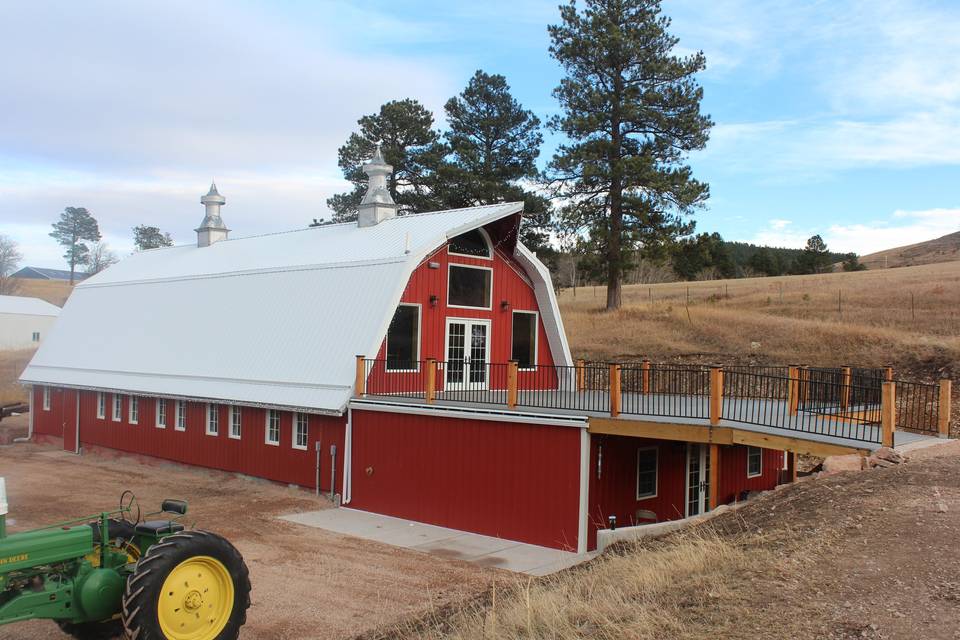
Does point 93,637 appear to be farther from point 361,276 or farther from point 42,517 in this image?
point 361,276

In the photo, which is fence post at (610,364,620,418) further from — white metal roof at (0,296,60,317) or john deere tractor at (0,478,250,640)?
white metal roof at (0,296,60,317)

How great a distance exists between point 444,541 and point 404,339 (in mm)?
5526

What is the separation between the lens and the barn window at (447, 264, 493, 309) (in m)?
18.7

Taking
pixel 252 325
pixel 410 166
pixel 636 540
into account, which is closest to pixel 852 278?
pixel 410 166

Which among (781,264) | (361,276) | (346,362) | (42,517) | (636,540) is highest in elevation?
(781,264)

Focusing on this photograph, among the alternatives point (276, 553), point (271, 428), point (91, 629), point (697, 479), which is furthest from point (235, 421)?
point (91, 629)

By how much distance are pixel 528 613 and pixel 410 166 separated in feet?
108

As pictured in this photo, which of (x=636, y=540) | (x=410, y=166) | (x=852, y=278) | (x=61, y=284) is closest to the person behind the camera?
(x=636, y=540)

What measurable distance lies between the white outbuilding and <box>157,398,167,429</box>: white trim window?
4475cm

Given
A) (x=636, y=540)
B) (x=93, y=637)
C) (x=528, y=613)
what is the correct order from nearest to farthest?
(x=528, y=613)
(x=93, y=637)
(x=636, y=540)

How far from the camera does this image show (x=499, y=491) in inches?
539

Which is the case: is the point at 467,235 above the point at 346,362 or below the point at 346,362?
above

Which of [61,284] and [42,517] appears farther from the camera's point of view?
[61,284]

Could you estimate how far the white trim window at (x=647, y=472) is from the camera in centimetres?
1423
